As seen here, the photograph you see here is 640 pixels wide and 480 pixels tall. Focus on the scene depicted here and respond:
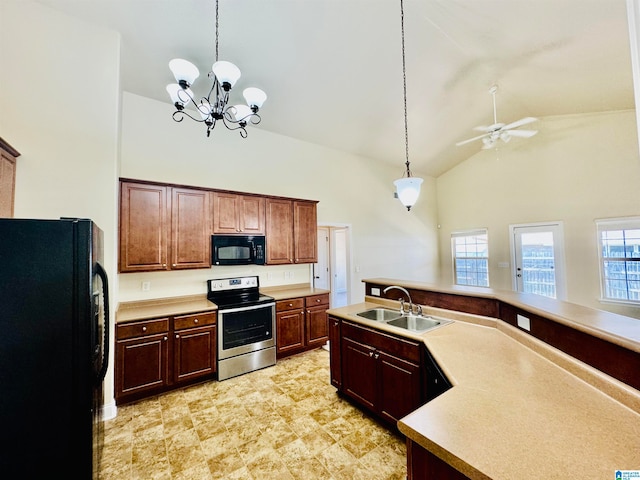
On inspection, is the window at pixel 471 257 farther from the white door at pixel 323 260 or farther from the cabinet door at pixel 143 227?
the cabinet door at pixel 143 227

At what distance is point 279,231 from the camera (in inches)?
159

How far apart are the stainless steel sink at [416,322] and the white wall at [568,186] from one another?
4.32m

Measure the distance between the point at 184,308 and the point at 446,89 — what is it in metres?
4.61

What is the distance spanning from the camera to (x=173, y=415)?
8.21 feet

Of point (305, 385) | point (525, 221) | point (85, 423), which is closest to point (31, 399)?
point (85, 423)

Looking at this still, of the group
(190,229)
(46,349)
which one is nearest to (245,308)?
(190,229)

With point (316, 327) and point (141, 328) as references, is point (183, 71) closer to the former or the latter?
point (141, 328)

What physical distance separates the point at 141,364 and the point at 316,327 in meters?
2.22

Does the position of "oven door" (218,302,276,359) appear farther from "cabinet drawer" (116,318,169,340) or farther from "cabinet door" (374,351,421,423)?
"cabinet door" (374,351,421,423)

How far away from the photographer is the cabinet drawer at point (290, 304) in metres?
3.69

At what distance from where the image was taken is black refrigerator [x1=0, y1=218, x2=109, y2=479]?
109 cm

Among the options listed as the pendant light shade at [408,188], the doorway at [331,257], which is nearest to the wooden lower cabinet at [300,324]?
the doorway at [331,257]

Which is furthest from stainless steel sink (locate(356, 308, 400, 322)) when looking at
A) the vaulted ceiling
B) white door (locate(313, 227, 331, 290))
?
white door (locate(313, 227, 331, 290))

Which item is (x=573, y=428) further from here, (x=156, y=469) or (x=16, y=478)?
(x=156, y=469)
